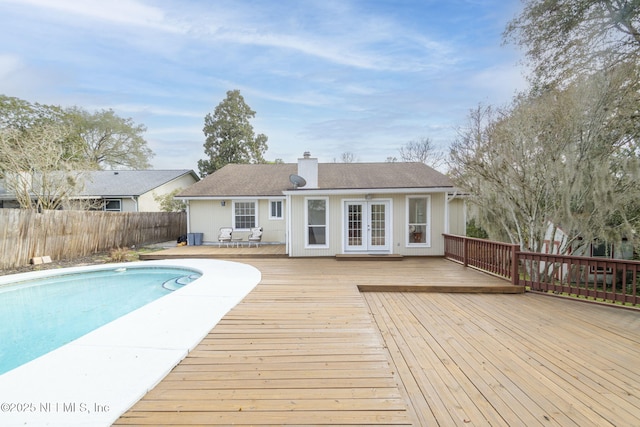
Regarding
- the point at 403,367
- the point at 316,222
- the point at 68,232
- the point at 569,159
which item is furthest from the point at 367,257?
the point at 68,232

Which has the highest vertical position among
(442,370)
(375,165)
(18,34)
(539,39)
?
(18,34)

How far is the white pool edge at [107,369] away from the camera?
2139 millimetres

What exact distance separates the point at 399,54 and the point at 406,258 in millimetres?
7630

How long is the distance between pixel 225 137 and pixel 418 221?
19636mm

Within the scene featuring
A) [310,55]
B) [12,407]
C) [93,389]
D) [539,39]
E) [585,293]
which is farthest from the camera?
[310,55]

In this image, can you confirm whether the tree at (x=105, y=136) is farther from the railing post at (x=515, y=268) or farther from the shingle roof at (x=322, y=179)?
the railing post at (x=515, y=268)

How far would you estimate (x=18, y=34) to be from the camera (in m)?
10.6

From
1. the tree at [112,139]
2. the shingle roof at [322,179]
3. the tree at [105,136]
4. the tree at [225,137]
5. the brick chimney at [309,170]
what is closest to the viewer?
the brick chimney at [309,170]

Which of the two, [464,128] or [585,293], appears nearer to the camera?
[585,293]

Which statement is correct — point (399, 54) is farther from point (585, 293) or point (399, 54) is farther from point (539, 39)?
point (585, 293)

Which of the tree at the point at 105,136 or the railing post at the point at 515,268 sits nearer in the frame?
the railing post at the point at 515,268

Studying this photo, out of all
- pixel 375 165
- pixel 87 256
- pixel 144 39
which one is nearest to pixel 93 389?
pixel 87 256

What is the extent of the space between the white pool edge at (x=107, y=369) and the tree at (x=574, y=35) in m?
9.21

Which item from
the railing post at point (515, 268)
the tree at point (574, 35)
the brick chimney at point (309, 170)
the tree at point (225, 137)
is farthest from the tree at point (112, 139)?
the railing post at point (515, 268)
